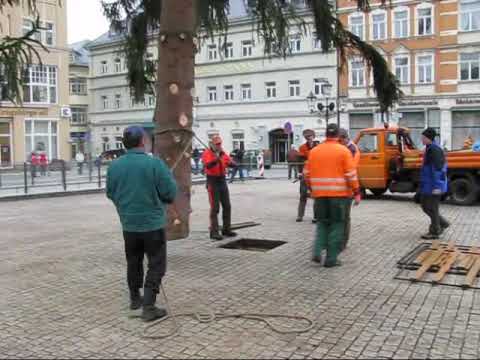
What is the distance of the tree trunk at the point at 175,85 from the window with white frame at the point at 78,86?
62118 mm

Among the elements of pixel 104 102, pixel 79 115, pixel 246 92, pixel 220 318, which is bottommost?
pixel 220 318

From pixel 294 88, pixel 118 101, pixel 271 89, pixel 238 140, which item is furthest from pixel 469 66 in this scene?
pixel 118 101

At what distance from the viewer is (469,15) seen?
3925cm

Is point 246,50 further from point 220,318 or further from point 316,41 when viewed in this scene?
Answer: point 220,318

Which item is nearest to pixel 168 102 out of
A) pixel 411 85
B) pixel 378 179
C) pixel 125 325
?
pixel 125 325

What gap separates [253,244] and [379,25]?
36.4 metres

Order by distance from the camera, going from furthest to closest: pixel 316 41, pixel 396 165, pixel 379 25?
pixel 379 25 < pixel 396 165 < pixel 316 41

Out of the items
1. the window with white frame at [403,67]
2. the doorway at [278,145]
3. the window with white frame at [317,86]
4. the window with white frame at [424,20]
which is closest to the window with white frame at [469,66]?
the window with white frame at [424,20]

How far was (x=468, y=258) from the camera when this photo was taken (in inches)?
309

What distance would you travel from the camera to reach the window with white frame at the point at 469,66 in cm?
3897

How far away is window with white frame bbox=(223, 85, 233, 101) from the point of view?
1954 inches

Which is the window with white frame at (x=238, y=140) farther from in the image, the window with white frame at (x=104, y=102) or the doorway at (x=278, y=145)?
the window with white frame at (x=104, y=102)

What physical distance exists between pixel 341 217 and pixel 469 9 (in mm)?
36640

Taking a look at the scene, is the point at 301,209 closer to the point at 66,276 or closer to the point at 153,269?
the point at 66,276
